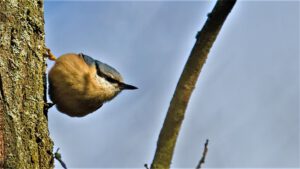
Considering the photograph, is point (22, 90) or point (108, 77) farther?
point (108, 77)

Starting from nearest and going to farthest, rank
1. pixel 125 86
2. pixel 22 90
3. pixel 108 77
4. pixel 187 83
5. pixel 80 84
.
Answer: pixel 187 83 < pixel 22 90 < pixel 80 84 < pixel 108 77 < pixel 125 86

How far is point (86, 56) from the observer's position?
4.12 metres

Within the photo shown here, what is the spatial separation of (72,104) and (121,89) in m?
0.71

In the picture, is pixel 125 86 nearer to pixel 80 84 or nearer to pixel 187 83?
pixel 80 84

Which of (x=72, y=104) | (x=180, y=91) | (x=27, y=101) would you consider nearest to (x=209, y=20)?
(x=180, y=91)

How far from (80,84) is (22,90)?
1309mm

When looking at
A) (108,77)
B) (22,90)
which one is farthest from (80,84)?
(22,90)

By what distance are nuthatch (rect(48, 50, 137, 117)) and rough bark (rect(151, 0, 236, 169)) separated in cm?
176

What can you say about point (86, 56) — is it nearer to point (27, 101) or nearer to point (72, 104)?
point (72, 104)

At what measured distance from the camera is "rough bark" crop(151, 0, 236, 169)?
2027 millimetres

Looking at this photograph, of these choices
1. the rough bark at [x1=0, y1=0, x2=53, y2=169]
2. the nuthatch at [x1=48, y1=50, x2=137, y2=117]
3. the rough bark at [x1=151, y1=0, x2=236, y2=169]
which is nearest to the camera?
the rough bark at [x1=151, y1=0, x2=236, y2=169]

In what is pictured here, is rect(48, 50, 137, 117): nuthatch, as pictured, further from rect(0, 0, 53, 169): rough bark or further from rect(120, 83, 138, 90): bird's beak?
rect(0, 0, 53, 169): rough bark

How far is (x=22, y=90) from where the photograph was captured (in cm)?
256

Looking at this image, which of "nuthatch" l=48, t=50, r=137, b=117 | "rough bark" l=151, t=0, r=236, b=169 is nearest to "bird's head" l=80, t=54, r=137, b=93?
"nuthatch" l=48, t=50, r=137, b=117
